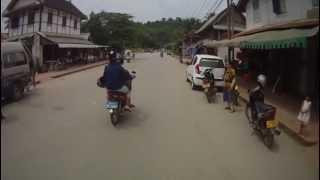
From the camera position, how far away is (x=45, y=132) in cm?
722

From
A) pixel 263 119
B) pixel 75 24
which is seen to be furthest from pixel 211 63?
pixel 75 24

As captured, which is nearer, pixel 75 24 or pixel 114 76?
pixel 114 76

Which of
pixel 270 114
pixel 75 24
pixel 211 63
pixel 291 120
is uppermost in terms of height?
pixel 75 24

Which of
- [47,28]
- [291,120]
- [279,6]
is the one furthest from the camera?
[47,28]

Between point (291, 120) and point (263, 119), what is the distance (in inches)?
88.2

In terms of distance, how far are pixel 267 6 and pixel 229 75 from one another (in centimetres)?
835

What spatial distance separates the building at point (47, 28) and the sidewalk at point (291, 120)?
51.3 ft

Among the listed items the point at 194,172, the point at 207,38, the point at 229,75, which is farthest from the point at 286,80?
the point at 207,38

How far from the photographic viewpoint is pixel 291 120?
9.33m

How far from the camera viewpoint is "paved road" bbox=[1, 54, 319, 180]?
5066 millimetres

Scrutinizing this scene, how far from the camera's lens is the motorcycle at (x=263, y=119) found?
7.30 metres

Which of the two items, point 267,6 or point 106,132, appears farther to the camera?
point 267,6

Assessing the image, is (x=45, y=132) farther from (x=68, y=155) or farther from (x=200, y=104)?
(x=200, y=104)

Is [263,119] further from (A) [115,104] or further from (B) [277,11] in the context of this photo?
(B) [277,11]
